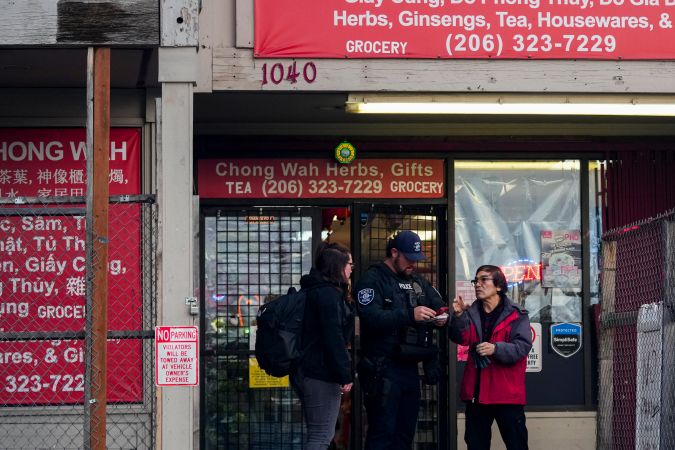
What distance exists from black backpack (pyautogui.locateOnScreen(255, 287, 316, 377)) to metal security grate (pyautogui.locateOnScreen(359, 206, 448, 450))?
7.56 feet

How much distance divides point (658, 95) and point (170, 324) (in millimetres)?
4298

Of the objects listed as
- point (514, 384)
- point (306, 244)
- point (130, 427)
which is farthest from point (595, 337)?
point (130, 427)

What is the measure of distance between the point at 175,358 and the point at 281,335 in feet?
4.27

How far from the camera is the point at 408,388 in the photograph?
857cm

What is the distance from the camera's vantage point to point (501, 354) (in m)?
8.68

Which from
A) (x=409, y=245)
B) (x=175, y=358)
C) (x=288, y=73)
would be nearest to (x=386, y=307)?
(x=409, y=245)

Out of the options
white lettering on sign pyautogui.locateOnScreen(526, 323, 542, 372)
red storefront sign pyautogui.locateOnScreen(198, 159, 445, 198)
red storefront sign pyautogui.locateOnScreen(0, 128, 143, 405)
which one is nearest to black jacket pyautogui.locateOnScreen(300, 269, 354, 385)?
red storefront sign pyautogui.locateOnScreen(0, 128, 143, 405)

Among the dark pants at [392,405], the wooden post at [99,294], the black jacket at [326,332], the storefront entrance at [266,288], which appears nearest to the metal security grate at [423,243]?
the storefront entrance at [266,288]

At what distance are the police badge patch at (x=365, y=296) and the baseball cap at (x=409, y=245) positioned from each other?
0.39 metres

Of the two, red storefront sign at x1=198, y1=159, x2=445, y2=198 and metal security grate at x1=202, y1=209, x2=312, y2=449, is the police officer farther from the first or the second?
metal security grate at x1=202, y1=209, x2=312, y2=449

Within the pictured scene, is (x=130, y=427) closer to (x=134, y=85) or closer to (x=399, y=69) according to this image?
(x=134, y=85)

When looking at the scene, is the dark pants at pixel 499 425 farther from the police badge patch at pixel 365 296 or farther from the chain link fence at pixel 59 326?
the chain link fence at pixel 59 326

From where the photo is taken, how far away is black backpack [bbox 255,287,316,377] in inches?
320

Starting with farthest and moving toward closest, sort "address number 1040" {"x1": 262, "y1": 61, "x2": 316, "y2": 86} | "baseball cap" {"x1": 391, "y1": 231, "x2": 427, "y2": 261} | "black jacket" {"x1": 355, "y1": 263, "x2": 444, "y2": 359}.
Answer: "address number 1040" {"x1": 262, "y1": 61, "x2": 316, "y2": 86} < "baseball cap" {"x1": 391, "y1": 231, "x2": 427, "y2": 261} < "black jacket" {"x1": 355, "y1": 263, "x2": 444, "y2": 359}
